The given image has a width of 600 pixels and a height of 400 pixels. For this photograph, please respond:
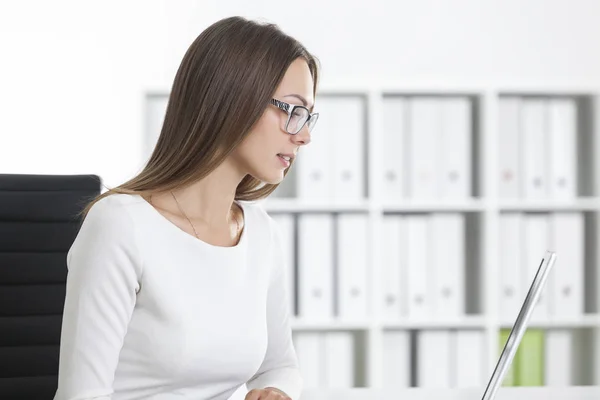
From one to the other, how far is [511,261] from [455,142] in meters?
0.47

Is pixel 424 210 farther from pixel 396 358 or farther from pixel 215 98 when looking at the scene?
pixel 215 98

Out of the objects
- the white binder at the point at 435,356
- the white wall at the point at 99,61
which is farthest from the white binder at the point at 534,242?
the white wall at the point at 99,61

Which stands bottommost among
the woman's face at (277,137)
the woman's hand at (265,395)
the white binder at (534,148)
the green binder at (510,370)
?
the green binder at (510,370)

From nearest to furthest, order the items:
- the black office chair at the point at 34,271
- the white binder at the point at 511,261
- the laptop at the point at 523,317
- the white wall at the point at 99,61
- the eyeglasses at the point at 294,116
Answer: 1. the laptop at the point at 523,317
2. the eyeglasses at the point at 294,116
3. the black office chair at the point at 34,271
4. the white binder at the point at 511,261
5. the white wall at the point at 99,61

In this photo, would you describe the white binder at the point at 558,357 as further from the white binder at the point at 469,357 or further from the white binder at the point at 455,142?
the white binder at the point at 455,142

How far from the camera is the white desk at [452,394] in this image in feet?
4.21

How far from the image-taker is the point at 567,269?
2.67 meters

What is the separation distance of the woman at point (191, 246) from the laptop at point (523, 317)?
0.40 meters

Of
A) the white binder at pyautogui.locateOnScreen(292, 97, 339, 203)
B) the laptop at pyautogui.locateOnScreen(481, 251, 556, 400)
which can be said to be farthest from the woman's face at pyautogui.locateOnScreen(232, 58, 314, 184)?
the white binder at pyautogui.locateOnScreen(292, 97, 339, 203)

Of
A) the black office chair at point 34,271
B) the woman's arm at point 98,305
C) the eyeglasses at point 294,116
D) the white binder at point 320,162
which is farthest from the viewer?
the white binder at point 320,162

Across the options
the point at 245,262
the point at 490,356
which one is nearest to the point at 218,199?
the point at 245,262

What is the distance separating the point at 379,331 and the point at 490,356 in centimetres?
41

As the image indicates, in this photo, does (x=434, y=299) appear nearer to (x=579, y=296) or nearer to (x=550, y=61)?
(x=579, y=296)

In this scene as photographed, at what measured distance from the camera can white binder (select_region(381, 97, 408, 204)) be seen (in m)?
2.59
